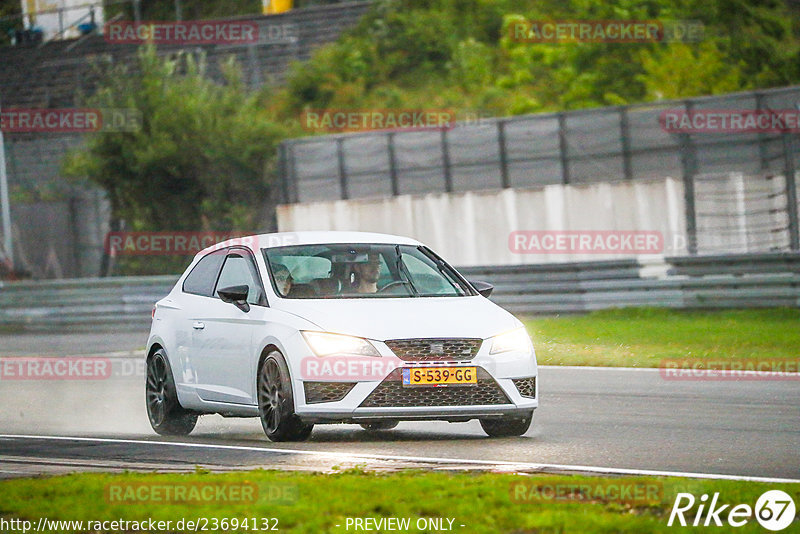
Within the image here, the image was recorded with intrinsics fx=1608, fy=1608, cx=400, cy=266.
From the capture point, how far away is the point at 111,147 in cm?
4475

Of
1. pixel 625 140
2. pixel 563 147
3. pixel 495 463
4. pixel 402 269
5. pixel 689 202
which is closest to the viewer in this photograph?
pixel 495 463

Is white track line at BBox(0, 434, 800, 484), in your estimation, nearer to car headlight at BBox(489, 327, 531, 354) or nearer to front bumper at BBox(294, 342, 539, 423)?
front bumper at BBox(294, 342, 539, 423)

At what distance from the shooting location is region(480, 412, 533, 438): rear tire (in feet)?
37.2

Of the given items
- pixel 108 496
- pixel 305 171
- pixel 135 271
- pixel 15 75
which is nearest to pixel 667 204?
pixel 305 171

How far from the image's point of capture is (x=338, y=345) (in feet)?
35.0

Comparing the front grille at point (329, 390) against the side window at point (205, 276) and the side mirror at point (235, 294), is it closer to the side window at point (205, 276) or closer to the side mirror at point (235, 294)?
the side mirror at point (235, 294)

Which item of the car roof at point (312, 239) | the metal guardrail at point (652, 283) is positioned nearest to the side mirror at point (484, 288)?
the car roof at point (312, 239)

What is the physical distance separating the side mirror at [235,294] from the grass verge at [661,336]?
286 inches

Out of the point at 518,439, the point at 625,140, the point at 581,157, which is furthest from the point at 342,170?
the point at 518,439

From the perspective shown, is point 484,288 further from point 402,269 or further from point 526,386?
point 526,386

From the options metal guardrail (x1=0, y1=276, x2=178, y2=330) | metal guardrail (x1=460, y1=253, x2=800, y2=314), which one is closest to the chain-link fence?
metal guardrail (x1=460, y1=253, x2=800, y2=314)

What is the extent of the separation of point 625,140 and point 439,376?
72.3 ft

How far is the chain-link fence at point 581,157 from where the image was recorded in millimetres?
28422

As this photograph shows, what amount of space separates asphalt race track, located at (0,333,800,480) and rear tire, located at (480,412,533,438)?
0.09m
